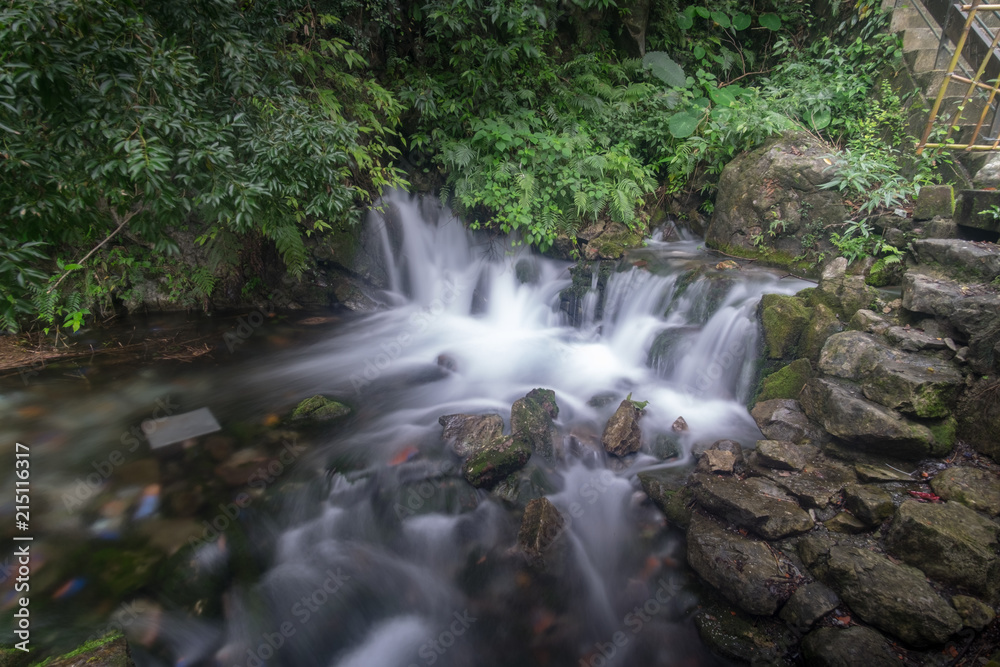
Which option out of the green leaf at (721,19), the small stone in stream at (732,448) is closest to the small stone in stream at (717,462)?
the small stone in stream at (732,448)

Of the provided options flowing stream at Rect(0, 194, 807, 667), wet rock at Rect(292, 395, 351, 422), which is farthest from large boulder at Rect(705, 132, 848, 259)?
wet rock at Rect(292, 395, 351, 422)

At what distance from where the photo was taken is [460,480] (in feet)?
14.0

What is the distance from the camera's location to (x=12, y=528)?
3.38 m

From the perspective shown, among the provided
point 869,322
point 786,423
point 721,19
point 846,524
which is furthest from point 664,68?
point 846,524

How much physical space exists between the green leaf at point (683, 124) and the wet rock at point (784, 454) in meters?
5.65

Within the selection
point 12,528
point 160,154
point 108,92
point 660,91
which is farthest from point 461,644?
point 660,91

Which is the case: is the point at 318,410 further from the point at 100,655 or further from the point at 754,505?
the point at 754,505

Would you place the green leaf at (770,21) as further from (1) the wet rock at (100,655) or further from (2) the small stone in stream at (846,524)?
(1) the wet rock at (100,655)

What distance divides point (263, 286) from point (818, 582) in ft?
25.4

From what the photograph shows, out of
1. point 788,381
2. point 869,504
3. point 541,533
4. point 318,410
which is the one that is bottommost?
point 541,533

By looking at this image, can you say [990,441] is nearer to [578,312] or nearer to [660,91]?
[578,312]

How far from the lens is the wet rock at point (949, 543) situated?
2.75 meters

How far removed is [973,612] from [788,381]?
233 cm

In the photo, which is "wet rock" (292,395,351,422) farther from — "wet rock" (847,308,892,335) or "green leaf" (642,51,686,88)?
"green leaf" (642,51,686,88)
